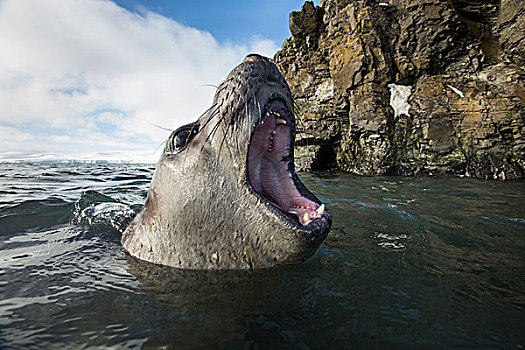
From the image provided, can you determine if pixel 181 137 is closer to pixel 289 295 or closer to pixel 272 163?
pixel 272 163

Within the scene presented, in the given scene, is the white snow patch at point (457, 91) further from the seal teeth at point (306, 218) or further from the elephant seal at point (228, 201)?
the seal teeth at point (306, 218)

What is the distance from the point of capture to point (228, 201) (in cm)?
182

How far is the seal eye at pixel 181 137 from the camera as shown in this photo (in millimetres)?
2079

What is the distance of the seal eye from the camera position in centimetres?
208

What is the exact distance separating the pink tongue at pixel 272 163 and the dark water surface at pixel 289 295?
59 cm

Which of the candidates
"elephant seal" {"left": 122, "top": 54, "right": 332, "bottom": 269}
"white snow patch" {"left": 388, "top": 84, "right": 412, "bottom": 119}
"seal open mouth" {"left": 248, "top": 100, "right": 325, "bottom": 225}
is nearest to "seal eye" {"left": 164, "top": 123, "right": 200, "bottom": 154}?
"elephant seal" {"left": 122, "top": 54, "right": 332, "bottom": 269}

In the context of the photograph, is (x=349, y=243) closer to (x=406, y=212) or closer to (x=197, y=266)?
(x=197, y=266)

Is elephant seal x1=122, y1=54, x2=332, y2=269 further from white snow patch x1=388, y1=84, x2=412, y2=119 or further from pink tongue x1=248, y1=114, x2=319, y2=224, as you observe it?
white snow patch x1=388, y1=84, x2=412, y2=119

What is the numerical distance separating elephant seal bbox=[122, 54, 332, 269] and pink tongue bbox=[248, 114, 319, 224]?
0.11 metres

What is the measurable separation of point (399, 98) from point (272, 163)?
8542mm

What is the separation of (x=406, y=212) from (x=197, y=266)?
2.98 metres

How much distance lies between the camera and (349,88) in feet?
32.2

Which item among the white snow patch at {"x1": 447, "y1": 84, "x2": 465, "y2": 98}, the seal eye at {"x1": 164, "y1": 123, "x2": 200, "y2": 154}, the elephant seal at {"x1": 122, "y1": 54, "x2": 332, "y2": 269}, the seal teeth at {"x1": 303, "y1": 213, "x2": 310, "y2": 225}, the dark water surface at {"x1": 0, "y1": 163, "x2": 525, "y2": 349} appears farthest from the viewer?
the white snow patch at {"x1": 447, "y1": 84, "x2": 465, "y2": 98}

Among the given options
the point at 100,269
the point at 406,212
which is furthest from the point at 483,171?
the point at 100,269
